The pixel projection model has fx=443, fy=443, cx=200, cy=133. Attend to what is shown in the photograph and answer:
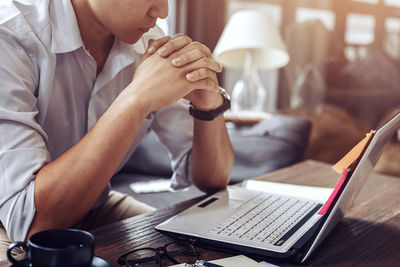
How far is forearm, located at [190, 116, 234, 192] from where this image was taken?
111 centimetres

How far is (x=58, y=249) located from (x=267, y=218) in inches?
17.5

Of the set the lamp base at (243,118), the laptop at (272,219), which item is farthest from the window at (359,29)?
the laptop at (272,219)

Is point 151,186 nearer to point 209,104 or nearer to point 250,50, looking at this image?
point 209,104

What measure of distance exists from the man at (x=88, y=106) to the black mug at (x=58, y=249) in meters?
0.22

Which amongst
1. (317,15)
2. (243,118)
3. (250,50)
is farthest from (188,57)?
(317,15)

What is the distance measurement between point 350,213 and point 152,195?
3.37ft


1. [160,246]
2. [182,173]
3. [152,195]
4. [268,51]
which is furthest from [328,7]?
[160,246]

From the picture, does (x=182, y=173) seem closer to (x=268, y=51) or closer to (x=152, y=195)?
(x=152, y=195)

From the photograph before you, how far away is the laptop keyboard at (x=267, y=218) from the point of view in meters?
0.76

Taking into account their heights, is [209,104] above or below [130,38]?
below

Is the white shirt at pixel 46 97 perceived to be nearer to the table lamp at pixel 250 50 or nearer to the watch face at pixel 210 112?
the watch face at pixel 210 112

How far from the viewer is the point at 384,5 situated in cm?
432

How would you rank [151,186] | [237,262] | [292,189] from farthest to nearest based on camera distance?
[151,186] < [292,189] < [237,262]

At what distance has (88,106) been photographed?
1.06 m
